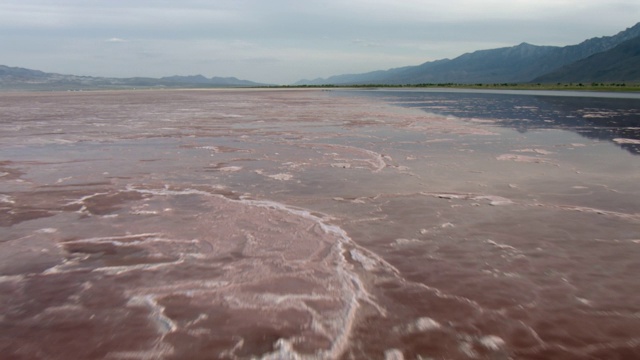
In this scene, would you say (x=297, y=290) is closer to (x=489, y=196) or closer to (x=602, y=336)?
(x=602, y=336)

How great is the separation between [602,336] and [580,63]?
745 ft

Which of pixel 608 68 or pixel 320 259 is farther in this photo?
pixel 608 68

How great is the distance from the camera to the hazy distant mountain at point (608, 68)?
157250 millimetres

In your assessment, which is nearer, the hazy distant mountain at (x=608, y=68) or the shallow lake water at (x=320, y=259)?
the shallow lake water at (x=320, y=259)

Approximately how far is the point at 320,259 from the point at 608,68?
204 meters

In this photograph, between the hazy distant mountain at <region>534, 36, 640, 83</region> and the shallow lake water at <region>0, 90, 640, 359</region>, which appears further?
the hazy distant mountain at <region>534, 36, 640, 83</region>

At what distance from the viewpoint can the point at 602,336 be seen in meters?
4.36

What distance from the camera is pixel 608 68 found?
562 feet

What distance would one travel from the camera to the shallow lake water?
4.34 metres

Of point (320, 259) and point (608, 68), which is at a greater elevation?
point (608, 68)

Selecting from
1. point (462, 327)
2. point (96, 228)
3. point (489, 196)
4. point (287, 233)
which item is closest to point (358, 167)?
point (489, 196)

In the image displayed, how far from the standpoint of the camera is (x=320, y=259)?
20.5 feet

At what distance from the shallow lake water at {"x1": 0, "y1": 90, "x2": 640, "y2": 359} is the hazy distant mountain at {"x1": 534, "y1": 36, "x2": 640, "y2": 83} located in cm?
17174

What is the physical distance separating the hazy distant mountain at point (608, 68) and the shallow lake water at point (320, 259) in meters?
172
